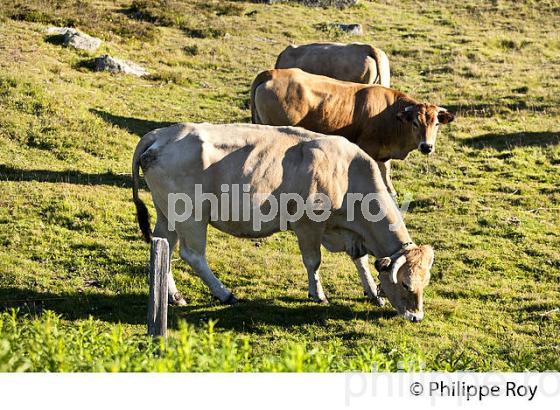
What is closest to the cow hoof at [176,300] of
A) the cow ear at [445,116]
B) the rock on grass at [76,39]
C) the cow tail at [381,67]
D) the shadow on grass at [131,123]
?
the cow ear at [445,116]

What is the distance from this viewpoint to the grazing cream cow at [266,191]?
40.7ft

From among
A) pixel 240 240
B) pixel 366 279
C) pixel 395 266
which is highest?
pixel 395 266

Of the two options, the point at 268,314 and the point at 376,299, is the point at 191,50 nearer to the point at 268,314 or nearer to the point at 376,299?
the point at 376,299

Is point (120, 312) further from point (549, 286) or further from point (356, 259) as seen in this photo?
point (549, 286)

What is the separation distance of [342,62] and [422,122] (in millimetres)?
7711

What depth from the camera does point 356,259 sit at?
1321 centimetres

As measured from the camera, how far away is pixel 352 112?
17.9 metres

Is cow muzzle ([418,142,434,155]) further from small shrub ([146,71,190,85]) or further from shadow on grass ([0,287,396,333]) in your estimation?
small shrub ([146,71,190,85])

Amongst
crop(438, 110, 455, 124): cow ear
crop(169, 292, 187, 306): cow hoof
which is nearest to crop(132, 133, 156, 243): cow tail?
crop(169, 292, 187, 306): cow hoof

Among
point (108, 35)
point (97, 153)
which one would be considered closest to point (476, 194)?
point (97, 153)

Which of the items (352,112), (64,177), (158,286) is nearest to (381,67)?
(352,112)

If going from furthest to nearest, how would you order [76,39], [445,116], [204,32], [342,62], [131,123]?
1. [204,32]
2. [76,39]
3. [342,62]
4. [131,123]
5. [445,116]

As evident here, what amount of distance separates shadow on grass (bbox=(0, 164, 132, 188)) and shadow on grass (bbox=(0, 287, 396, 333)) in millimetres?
4966

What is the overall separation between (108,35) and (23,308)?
1993 centimetres
